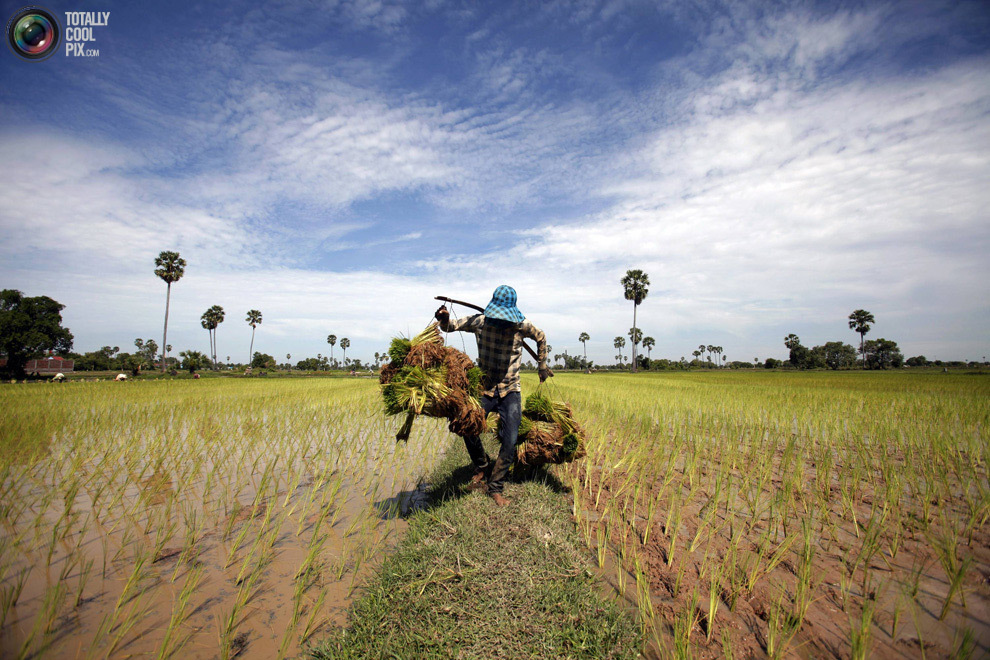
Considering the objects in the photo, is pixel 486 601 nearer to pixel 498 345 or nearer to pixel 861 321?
pixel 498 345

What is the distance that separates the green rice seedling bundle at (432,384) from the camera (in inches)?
122

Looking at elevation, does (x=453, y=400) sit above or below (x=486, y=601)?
above

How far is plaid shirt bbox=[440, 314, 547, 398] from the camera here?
3465 millimetres

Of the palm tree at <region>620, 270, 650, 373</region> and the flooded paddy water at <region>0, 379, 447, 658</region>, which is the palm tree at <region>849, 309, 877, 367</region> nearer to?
the palm tree at <region>620, 270, 650, 373</region>

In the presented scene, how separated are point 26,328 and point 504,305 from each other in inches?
2229

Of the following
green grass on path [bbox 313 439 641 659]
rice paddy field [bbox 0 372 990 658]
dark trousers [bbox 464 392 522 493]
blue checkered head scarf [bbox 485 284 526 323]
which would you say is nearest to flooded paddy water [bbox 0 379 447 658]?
rice paddy field [bbox 0 372 990 658]

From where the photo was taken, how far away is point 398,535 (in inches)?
119

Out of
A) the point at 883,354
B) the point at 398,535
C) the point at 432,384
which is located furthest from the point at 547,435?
the point at 883,354

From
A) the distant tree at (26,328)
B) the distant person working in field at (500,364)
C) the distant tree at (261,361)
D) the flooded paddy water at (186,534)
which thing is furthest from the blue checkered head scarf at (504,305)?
the distant tree at (261,361)

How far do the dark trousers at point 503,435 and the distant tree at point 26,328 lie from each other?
52080 mm

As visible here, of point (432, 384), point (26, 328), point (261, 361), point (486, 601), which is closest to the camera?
point (486, 601)

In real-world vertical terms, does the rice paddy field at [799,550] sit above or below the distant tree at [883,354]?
below

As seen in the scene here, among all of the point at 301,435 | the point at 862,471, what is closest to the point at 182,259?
the point at 301,435

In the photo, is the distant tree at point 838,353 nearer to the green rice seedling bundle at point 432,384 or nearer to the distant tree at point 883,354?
the distant tree at point 883,354
